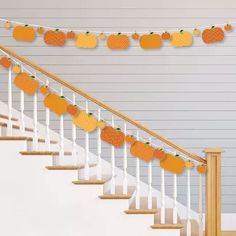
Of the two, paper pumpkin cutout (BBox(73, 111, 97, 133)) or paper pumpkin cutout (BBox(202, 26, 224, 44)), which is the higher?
paper pumpkin cutout (BBox(202, 26, 224, 44))

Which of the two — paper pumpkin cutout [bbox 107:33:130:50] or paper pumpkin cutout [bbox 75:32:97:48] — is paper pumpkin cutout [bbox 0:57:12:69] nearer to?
paper pumpkin cutout [bbox 75:32:97:48]

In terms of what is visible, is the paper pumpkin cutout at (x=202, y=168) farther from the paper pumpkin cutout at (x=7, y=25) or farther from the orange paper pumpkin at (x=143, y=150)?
the paper pumpkin cutout at (x=7, y=25)

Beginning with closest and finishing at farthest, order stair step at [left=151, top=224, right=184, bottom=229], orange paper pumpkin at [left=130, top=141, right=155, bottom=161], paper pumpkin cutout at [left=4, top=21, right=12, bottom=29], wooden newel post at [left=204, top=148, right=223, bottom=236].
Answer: stair step at [left=151, top=224, right=184, bottom=229] < wooden newel post at [left=204, top=148, right=223, bottom=236] < orange paper pumpkin at [left=130, top=141, right=155, bottom=161] < paper pumpkin cutout at [left=4, top=21, right=12, bottom=29]

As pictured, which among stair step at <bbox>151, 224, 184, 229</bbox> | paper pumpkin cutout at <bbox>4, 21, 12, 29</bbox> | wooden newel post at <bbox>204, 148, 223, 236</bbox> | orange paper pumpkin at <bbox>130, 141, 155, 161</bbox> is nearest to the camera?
stair step at <bbox>151, 224, 184, 229</bbox>

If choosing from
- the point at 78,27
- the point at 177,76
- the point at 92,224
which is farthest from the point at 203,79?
the point at 92,224

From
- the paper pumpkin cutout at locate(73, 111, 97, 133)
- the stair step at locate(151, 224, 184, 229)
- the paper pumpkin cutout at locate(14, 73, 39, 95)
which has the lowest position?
the stair step at locate(151, 224, 184, 229)

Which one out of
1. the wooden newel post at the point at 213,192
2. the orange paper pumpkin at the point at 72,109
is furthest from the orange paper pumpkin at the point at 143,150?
the orange paper pumpkin at the point at 72,109

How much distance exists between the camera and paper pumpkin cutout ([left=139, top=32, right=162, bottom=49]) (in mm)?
Result: 7137

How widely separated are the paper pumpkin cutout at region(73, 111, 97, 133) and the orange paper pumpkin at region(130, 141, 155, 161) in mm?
403

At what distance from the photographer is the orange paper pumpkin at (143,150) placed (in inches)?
215

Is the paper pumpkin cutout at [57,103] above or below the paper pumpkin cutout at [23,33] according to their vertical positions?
below

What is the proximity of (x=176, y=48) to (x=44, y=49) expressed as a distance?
156cm

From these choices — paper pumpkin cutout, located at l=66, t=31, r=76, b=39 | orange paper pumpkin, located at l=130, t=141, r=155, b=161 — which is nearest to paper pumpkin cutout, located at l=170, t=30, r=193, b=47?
paper pumpkin cutout, located at l=66, t=31, r=76, b=39

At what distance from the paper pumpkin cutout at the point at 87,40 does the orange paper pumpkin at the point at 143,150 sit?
205 centimetres
